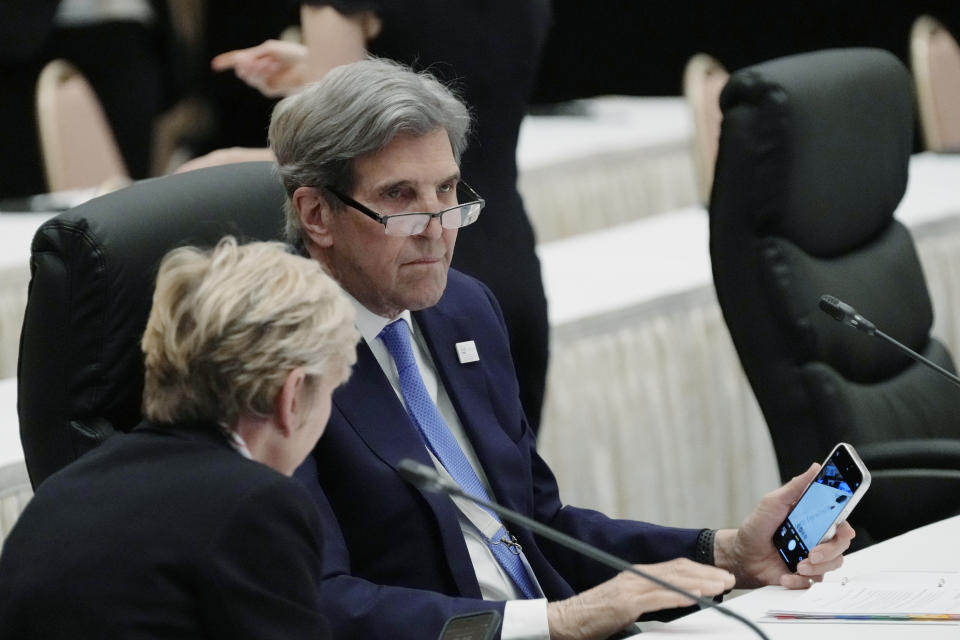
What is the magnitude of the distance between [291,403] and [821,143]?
128 cm

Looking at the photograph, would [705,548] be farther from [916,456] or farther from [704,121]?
[704,121]

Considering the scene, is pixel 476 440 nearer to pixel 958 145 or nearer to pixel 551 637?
pixel 551 637

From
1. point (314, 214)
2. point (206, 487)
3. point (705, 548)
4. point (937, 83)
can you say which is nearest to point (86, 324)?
point (314, 214)

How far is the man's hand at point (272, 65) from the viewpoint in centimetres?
249

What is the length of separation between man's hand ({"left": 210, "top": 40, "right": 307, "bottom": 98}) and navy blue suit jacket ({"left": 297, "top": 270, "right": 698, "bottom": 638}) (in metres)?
0.56

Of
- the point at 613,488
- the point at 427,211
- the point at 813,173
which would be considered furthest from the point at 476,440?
the point at 613,488

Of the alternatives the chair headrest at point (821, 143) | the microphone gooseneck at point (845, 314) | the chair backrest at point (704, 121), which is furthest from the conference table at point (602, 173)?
the microphone gooseneck at point (845, 314)

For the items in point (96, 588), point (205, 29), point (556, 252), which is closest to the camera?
point (96, 588)

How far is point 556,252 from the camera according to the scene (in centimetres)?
396

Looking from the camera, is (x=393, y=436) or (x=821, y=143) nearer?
(x=393, y=436)

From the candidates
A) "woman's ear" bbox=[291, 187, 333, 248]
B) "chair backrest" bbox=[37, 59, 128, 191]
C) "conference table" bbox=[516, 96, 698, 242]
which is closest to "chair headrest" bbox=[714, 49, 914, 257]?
"woman's ear" bbox=[291, 187, 333, 248]

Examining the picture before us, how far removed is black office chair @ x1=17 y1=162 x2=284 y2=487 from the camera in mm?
1733

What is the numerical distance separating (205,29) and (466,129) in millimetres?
5697

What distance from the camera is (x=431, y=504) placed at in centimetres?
183
